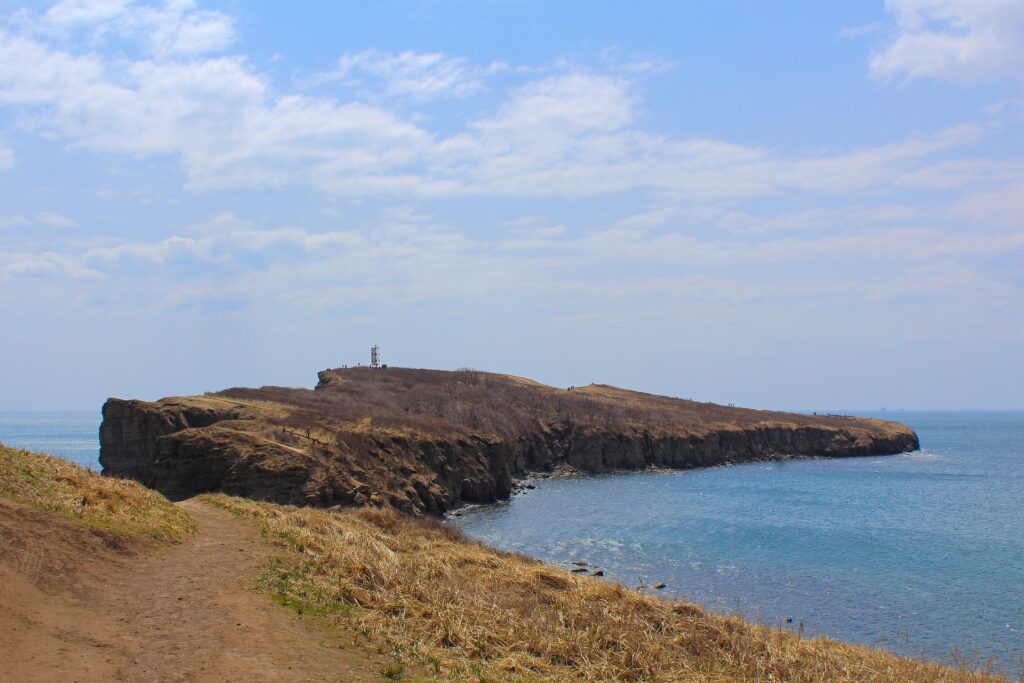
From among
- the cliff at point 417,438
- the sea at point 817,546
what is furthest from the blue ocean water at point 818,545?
the cliff at point 417,438

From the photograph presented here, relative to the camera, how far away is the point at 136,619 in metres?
15.1

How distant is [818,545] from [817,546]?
36 cm

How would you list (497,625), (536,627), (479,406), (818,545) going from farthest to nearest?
(479,406), (818,545), (536,627), (497,625)

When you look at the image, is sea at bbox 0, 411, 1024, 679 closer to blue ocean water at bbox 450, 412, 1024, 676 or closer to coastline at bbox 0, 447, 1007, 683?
blue ocean water at bbox 450, 412, 1024, 676

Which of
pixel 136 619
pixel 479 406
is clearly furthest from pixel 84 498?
pixel 479 406

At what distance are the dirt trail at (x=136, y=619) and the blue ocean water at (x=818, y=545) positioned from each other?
1523 centimetres

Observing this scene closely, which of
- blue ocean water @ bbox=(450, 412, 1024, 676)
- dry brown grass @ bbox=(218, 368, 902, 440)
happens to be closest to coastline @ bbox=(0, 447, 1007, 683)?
blue ocean water @ bbox=(450, 412, 1024, 676)

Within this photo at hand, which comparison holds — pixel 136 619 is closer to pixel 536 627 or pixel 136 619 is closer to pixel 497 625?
pixel 497 625

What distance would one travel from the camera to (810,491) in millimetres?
70875

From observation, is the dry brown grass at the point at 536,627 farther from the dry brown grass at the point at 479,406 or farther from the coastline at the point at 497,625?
the dry brown grass at the point at 479,406

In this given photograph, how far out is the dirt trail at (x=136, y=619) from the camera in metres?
12.5

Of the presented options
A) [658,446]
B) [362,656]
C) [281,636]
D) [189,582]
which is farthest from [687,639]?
[658,446]

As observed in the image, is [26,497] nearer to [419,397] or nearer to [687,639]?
[687,639]

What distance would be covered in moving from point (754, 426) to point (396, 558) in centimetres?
9973
